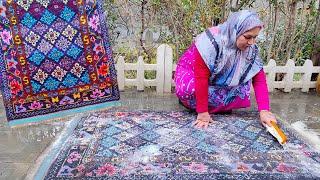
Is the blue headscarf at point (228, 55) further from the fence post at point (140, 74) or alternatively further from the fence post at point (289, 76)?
the fence post at point (289, 76)

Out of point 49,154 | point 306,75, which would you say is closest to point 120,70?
point 49,154

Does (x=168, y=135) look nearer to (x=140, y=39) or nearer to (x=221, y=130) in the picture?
(x=221, y=130)

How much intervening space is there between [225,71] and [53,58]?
60.0 inches

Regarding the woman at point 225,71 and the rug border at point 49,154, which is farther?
the woman at point 225,71

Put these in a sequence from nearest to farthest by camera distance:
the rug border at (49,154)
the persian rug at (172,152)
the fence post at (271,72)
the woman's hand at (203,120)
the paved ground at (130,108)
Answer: the persian rug at (172,152) < the rug border at (49,154) < the paved ground at (130,108) < the woman's hand at (203,120) < the fence post at (271,72)

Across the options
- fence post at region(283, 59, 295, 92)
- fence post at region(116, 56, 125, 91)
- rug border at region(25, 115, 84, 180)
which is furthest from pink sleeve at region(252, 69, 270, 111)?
fence post at region(116, 56, 125, 91)

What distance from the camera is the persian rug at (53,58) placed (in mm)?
2760

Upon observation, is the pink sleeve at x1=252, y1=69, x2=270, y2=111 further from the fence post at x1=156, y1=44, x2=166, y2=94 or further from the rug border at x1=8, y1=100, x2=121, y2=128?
the fence post at x1=156, y1=44, x2=166, y2=94

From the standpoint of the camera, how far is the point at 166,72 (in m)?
4.51

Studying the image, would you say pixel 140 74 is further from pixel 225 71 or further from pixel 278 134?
pixel 278 134

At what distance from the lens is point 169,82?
14.9 feet

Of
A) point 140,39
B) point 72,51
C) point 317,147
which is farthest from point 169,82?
point 317,147

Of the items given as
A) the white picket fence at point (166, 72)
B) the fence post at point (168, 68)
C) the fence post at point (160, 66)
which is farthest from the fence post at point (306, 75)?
the fence post at point (160, 66)

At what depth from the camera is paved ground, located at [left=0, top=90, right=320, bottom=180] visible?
A: 270cm
